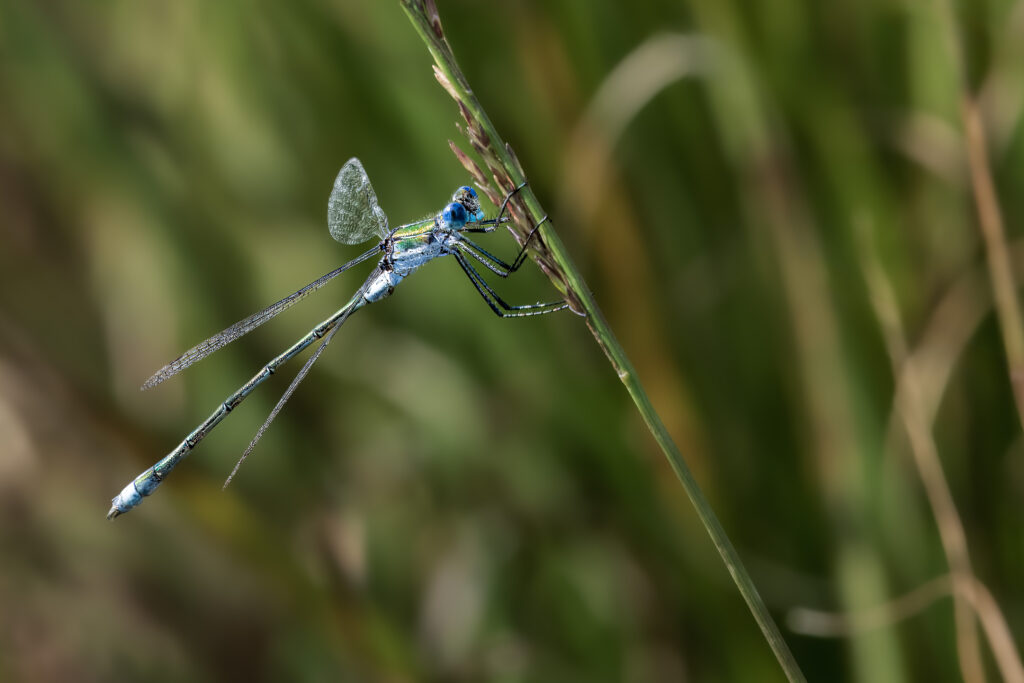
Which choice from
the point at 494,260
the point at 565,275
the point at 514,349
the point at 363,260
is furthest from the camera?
the point at 514,349

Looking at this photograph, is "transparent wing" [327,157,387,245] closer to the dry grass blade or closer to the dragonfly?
the dragonfly

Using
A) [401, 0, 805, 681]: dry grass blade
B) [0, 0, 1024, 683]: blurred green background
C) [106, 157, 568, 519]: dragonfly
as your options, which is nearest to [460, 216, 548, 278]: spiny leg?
[106, 157, 568, 519]: dragonfly

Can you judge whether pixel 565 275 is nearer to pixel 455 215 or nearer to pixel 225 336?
pixel 455 215

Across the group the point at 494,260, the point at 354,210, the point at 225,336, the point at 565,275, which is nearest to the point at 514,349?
the point at 494,260

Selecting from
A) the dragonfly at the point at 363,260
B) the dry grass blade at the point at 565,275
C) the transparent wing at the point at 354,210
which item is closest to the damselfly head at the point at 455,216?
the dragonfly at the point at 363,260

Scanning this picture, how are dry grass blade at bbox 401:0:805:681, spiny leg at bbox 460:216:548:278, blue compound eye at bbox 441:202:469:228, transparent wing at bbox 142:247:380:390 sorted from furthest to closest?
transparent wing at bbox 142:247:380:390 < blue compound eye at bbox 441:202:469:228 < spiny leg at bbox 460:216:548:278 < dry grass blade at bbox 401:0:805:681

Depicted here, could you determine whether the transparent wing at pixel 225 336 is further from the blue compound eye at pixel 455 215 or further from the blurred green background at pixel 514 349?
the blue compound eye at pixel 455 215
